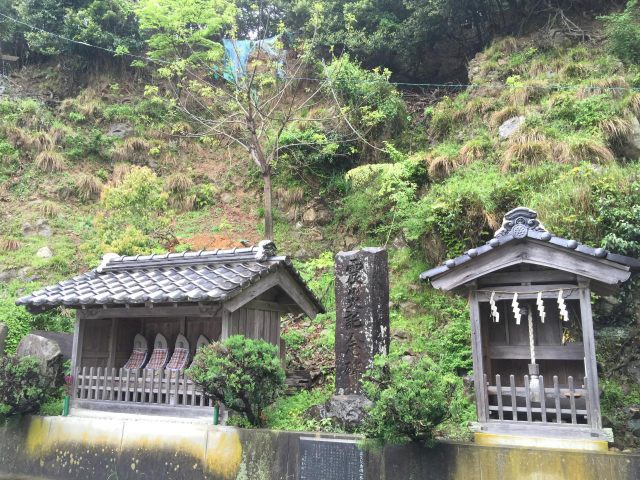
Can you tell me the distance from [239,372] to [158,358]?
150 inches

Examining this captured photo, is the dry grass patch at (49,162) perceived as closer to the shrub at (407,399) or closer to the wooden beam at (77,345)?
the wooden beam at (77,345)

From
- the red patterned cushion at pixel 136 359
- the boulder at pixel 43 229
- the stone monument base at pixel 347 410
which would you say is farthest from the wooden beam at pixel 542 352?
the boulder at pixel 43 229

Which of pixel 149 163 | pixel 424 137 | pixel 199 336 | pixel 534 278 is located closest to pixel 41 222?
pixel 149 163

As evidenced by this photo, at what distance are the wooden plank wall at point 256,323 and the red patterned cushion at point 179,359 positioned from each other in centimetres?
150

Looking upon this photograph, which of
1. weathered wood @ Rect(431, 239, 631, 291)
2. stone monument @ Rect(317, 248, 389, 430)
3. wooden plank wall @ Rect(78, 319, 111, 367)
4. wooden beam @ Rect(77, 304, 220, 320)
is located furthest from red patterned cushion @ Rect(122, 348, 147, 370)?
weathered wood @ Rect(431, 239, 631, 291)

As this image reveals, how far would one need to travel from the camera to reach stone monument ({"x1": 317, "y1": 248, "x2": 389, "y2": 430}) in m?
7.10

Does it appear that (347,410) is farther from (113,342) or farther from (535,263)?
(113,342)

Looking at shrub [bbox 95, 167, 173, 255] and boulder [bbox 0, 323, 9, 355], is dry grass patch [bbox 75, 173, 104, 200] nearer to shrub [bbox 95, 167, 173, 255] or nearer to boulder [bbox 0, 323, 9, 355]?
shrub [bbox 95, 167, 173, 255]

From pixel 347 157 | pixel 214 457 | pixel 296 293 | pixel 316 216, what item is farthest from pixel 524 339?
pixel 347 157

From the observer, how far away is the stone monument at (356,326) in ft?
23.3

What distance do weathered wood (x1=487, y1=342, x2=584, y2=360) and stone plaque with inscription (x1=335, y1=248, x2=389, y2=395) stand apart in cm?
183

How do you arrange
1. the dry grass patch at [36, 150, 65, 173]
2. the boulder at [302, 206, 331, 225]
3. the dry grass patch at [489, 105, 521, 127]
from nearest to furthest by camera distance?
1. the dry grass patch at [489, 105, 521, 127]
2. the boulder at [302, 206, 331, 225]
3. the dry grass patch at [36, 150, 65, 173]

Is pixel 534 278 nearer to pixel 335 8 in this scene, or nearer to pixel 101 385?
pixel 101 385

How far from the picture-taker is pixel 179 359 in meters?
9.58
